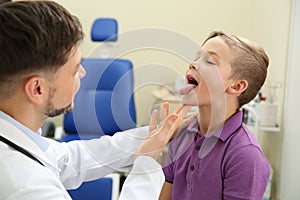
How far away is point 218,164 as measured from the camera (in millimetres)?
1112

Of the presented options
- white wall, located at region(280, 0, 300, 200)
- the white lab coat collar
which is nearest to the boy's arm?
the white lab coat collar

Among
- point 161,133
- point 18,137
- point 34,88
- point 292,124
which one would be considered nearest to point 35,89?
point 34,88

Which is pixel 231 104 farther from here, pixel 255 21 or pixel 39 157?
pixel 255 21

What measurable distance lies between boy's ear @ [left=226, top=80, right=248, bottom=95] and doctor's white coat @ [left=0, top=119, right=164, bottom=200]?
280 millimetres

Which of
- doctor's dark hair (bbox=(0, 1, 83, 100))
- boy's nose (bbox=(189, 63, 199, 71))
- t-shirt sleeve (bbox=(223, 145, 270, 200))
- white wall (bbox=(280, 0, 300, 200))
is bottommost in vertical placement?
white wall (bbox=(280, 0, 300, 200))

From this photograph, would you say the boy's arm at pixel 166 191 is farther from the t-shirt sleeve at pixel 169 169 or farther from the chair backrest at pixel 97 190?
the chair backrest at pixel 97 190

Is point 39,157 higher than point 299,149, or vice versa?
point 39,157

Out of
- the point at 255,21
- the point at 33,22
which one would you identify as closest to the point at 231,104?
the point at 33,22

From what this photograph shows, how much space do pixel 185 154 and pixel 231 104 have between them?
21 centimetres

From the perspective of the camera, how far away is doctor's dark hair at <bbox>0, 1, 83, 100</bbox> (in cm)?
82

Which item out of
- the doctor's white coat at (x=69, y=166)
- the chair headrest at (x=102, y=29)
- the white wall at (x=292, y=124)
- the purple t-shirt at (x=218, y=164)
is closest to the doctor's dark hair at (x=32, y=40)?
the doctor's white coat at (x=69, y=166)

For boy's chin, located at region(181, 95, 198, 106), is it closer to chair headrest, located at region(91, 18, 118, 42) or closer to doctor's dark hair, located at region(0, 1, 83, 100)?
doctor's dark hair, located at region(0, 1, 83, 100)

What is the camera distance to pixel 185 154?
122 centimetres

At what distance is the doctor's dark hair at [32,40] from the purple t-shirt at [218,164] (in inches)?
18.4
